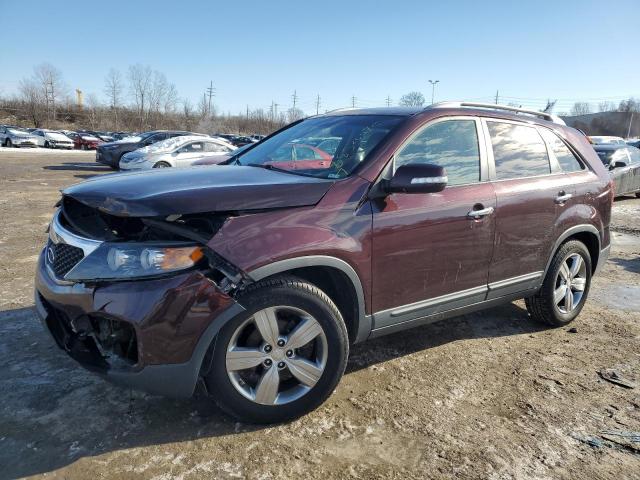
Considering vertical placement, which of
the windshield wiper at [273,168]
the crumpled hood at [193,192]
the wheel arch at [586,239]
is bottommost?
the wheel arch at [586,239]

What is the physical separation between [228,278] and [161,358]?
504 millimetres

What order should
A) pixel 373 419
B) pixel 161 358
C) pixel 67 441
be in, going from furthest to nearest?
1. pixel 373 419
2. pixel 67 441
3. pixel 161 358

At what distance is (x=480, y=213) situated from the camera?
3.29 meters

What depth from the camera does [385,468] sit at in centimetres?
238

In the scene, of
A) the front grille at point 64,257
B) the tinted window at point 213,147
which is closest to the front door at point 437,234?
the front grille at point 64,257

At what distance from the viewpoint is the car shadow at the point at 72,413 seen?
244 centimetres

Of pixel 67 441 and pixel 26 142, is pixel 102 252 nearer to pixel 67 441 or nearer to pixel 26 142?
pixel 67 441

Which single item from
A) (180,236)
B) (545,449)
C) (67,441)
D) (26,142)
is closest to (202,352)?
(180,236)

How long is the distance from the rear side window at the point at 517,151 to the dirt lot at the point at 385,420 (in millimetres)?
1401

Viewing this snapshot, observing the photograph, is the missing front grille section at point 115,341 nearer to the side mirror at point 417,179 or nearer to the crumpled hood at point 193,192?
the crumpled hood at point 193,192

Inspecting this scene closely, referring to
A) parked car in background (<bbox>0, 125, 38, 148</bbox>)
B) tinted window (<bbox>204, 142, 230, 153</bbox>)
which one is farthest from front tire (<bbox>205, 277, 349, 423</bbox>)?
parked car in background (<bbox>0, 125, 38, 148</bbox>)

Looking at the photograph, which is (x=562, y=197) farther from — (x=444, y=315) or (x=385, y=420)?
(x=385, y=420)

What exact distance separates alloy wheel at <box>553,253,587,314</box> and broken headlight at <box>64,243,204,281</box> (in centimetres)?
322

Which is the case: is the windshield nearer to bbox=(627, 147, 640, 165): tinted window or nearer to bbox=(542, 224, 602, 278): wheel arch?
bbox=(542, 224, 602, 278): wheel arch
